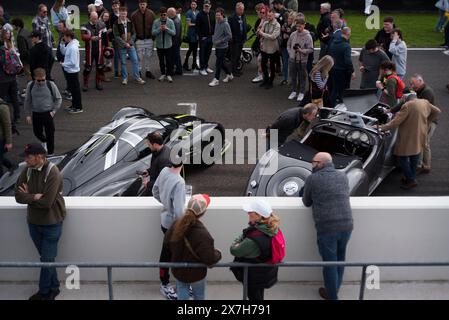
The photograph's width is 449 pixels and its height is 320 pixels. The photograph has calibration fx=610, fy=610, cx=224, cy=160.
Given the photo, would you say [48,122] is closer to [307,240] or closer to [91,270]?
[91,270]

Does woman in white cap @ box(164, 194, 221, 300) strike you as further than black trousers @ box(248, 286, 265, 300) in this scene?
No

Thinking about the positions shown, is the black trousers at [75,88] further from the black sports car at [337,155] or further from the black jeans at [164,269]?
the black jeans at [164,269]

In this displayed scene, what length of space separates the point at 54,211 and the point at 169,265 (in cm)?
154

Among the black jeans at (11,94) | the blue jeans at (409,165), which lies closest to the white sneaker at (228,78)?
the black jeans at (11,94)

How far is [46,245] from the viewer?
5895mm

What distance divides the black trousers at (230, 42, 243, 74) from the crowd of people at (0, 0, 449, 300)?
0.02 metres

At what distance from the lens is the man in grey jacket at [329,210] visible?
5.65 m

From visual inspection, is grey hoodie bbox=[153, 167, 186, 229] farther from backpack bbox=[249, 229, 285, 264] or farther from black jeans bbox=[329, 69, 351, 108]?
black jeans bbox=[329, 69, 351, 108]

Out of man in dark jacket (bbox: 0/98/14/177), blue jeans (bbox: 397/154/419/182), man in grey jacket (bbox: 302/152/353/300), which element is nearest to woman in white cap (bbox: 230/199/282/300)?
man in grey jacket (bbox: 302/152/353/300)

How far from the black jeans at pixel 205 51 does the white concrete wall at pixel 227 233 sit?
8595 millimetres

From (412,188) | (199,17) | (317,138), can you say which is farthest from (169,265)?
(199,17)

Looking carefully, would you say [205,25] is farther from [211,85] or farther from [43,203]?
[43,203]

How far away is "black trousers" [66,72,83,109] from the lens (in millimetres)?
11763

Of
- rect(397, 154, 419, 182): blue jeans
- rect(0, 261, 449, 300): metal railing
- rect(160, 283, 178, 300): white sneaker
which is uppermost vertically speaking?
rect(0, 261, 449, 300): metal railing
